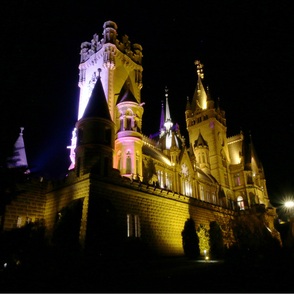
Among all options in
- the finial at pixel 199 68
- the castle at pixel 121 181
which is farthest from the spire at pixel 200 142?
the finial at pixel 199 68

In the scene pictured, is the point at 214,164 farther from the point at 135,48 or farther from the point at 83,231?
the point at 83,231

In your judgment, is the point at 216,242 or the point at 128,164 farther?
the point at 128,164

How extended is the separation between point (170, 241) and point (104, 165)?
10194 mm

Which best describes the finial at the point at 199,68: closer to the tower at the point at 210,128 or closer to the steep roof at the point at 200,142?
the tower at the point at 210,128

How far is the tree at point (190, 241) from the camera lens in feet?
90.1

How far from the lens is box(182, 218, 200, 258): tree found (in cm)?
2747

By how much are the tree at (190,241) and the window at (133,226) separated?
6.55 meters

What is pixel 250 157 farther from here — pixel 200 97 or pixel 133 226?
pixel 133 226

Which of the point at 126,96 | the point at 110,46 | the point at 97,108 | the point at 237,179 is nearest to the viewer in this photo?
the point at 97,108

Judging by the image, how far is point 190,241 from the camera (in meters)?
28.0

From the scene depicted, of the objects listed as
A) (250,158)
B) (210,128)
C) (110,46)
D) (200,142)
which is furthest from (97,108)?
(250,158)

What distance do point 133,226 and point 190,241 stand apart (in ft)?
24.3

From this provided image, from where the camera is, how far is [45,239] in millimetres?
24172

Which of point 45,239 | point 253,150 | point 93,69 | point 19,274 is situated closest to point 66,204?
point 45,239
